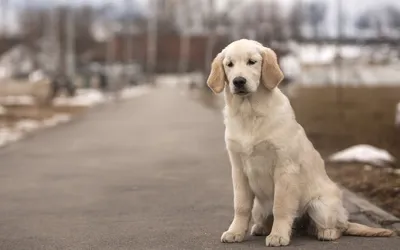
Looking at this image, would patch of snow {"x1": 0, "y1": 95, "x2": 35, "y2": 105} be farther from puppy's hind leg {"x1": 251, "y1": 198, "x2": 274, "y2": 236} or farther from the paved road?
puppy's hind leg {"x1": 251, "y1": 198, "x2": 274, "y2": 236}

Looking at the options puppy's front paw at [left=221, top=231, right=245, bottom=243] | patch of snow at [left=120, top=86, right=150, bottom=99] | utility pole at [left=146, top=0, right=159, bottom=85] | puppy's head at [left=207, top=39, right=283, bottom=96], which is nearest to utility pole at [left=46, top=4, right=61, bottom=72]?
patch of snow at [left=120, top=86, right=150, bottom=99]

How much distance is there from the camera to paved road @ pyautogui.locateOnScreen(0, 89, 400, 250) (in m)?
6.93

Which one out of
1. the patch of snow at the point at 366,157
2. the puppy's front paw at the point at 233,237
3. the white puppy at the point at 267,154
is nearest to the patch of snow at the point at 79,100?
the patch of snow at the point at 366,157

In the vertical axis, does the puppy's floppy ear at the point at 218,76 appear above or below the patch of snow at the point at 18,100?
above

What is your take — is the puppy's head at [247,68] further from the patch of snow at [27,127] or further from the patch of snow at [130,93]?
the patch of snow at [130,93]

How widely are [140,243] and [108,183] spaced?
15.1 feet

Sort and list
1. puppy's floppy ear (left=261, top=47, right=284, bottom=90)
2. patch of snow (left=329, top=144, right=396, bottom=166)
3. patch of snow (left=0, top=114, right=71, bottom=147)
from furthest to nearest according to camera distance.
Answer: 1. patch of snow (left=0, top=114, right=71, bottom=147)
2. patch of snow (left=329, top=144, right=396, bottom=166)
3. puppy's floppy ear (left=261, top=47, right=284, bottom=90)

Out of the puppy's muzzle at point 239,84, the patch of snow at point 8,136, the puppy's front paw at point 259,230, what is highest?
the puppy's muzzle at point 239,84

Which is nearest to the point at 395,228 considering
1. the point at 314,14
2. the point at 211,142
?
the point at 211,142

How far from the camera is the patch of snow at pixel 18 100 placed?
38.0 m

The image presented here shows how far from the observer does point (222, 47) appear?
8508 millimetres

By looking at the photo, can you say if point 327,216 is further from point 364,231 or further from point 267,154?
point 267,154

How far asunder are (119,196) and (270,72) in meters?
4.16

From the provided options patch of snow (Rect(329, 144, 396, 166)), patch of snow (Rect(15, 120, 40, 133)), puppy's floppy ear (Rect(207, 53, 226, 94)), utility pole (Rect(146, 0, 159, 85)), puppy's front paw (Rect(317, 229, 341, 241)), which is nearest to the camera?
puppy's floppy ear (Rect(207, 53, 226, 94))
